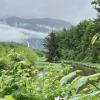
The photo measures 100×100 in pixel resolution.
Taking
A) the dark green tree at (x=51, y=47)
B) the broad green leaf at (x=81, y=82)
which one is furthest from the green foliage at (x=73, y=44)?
the broad green leaf at (x=81, y=82)

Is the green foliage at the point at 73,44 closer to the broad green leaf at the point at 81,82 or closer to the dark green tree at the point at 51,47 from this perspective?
the dark green tree at the point at 51,47

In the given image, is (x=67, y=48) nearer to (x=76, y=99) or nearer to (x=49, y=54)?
(x=49, y=54)

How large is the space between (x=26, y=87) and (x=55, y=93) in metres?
0.58

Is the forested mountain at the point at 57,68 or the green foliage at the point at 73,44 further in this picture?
the green foliage at the point at 73,44

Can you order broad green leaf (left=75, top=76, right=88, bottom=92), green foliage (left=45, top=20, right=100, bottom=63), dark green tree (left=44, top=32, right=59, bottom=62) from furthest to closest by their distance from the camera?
dark green tree (left=44, top=32, right=59, bottom=62), green foliage (left=45, top=20, right=100, bottom=63), broad green leaf (left=75, top=76, right=88, bottom=92)

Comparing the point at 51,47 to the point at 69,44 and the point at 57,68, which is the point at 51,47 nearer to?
the point at 69,44

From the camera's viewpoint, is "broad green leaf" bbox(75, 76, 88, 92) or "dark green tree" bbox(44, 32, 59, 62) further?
"dark green tree" bbox(44, 32, 59, 62)

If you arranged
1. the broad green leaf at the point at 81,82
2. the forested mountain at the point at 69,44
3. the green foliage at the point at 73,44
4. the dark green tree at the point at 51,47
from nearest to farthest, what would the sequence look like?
1. the broad green leaf at the point at 81,82
2. the green foliage at the point at 73,44
3. the forested mountain at the point at 69,44
4. the dark green tree at the point at 51,47

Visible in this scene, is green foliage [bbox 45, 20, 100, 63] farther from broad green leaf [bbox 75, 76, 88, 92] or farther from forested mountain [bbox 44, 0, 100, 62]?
broad green leaf [bbox 75, 76, 88, 92]

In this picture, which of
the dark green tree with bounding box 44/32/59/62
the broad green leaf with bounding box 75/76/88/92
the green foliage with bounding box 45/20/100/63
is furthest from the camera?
the dark green tree with bounding box 44/32/59/62

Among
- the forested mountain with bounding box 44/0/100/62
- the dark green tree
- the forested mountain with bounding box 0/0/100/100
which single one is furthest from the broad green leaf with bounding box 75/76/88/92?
the dark green tree

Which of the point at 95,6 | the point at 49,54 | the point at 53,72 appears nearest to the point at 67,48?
the point at 49,54

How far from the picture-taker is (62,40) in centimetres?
8412

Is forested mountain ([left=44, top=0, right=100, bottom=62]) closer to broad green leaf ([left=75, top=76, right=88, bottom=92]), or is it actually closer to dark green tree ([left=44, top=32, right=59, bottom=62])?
dark green tree ([left=44, top=32, right=59, bottom=62])
